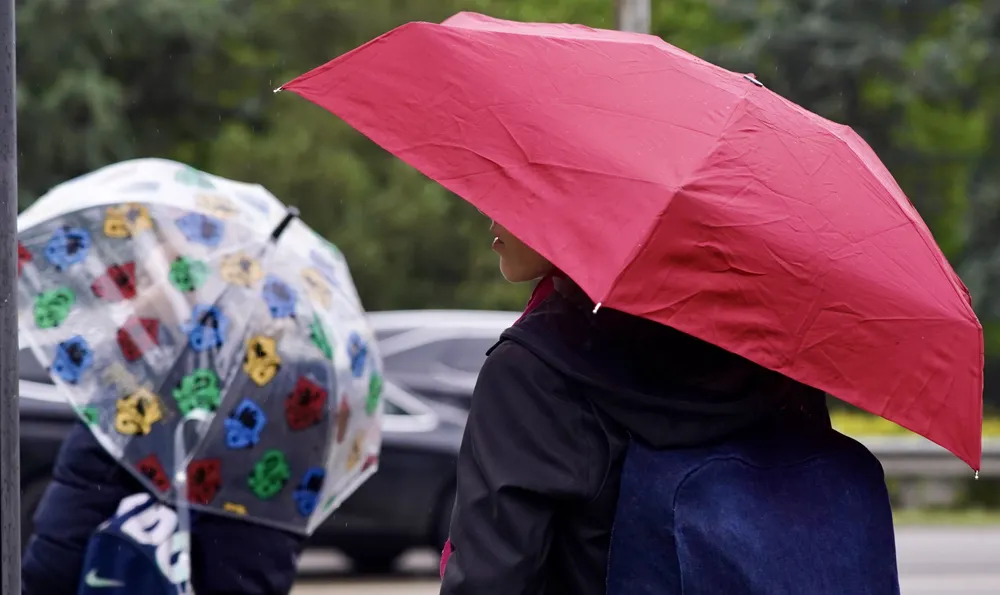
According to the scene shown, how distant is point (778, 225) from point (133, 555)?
5.78 ft

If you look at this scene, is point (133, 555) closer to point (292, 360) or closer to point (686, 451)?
point (292, 360)

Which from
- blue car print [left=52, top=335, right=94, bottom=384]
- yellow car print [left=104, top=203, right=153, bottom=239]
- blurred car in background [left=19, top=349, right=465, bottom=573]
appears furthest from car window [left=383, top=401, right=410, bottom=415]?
blue car print [left=52, top=335, right=94, bottom=384]

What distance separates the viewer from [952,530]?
43.4 ft

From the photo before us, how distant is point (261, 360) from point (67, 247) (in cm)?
60

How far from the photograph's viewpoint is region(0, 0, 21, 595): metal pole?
7.41 ft

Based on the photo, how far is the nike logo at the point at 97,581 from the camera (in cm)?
335

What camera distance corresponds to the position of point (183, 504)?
359 cm

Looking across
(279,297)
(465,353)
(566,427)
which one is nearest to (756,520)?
(566,427)

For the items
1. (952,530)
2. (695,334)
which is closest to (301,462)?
(695,334)

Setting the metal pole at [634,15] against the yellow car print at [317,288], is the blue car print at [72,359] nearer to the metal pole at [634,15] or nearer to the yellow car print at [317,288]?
the yellow car print at [317,288]

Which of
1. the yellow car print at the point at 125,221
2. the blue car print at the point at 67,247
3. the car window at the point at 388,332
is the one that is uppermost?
the yellow car print at the point at 125,221

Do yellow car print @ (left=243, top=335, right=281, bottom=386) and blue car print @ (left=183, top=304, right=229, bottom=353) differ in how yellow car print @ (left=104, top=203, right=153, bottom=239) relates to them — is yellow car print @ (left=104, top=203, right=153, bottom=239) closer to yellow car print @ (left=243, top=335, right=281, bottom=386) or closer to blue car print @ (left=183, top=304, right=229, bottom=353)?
blue car print @ (left=183, top=304, right=229, bottom=353)

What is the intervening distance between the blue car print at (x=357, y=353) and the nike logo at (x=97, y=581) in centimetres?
100

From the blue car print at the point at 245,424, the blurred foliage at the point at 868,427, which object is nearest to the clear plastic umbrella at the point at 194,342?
the blue car print at the point at 245,424
